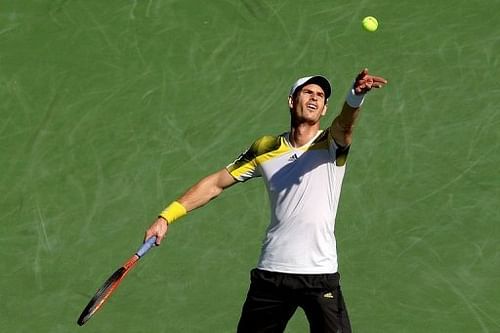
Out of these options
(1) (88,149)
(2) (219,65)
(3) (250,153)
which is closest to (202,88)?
(2) (219,65)

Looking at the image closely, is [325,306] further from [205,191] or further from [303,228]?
[205,191]

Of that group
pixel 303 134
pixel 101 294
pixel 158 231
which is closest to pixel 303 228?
pixel 303 134

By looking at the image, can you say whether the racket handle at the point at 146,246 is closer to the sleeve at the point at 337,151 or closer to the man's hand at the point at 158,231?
the man's hand at the point at 158,231

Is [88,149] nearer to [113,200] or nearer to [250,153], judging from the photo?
[113,200]

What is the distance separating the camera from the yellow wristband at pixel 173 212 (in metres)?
8.55

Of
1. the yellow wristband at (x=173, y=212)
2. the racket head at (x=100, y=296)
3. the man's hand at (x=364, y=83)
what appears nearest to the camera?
the man's hand at (x=364, y=83)

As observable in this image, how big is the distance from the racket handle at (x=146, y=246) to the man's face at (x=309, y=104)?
1.23 metres

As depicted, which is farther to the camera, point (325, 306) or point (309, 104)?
point (309, 104)

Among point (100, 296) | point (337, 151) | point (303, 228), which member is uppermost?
point (337, 151)

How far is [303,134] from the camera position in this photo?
8484 mm

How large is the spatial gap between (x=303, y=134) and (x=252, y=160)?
44 centimetres

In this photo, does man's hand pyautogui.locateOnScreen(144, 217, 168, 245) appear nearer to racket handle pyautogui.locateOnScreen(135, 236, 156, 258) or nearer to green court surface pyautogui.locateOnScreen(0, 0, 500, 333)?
racket handle pyautogui.locateOnScreen(135, 236, 156, 258)

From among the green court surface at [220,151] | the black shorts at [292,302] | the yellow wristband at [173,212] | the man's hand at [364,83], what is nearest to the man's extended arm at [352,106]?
the man's hand at [364,83]

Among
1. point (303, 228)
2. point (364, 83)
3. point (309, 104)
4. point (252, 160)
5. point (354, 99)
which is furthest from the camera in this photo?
point (252, 160)
